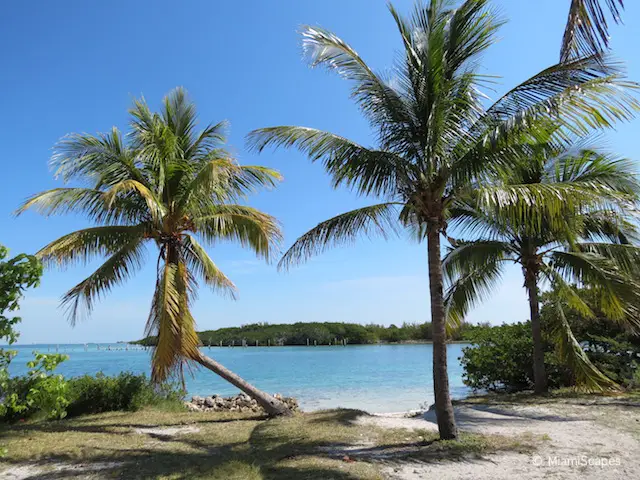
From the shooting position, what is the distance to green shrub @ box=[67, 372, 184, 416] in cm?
1064

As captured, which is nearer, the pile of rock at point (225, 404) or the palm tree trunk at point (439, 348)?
the palm tree trunk at point (439, 348)

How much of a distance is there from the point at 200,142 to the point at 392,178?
555 cm

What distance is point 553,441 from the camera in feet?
22.7

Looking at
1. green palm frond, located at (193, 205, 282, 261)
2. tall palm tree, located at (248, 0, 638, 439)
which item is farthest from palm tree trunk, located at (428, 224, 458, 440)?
green palm frond, located at (193, 205, 282, 261)

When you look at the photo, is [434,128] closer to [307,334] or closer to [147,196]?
[147,196]

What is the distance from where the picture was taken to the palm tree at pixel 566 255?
10.0 m

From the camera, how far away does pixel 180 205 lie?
9.59 metres

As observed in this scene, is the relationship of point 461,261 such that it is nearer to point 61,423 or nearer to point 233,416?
point 233,416

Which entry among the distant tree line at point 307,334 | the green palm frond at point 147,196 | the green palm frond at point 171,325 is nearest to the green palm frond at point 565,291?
the green palm frond at point 171,325

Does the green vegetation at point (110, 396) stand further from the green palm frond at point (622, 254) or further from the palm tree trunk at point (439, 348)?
the green palm frond at point (622, 254)

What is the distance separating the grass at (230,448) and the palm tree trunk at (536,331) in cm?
604

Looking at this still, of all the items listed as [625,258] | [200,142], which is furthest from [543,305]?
[200,142]

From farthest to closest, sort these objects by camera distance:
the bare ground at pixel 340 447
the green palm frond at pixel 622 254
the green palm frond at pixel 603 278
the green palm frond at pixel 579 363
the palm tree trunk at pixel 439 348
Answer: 1. the green palm frond at pixel 622 254
2. the green palm frond at pixel 579 363
3. the green palm frond at pixel 603 278
4. the palm tree trunk at pixel 439 348
5. the bare ground at pixel 340 447

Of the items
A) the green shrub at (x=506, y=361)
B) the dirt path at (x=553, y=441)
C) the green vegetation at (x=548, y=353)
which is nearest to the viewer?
the dirt path at (x=553, y=441)
